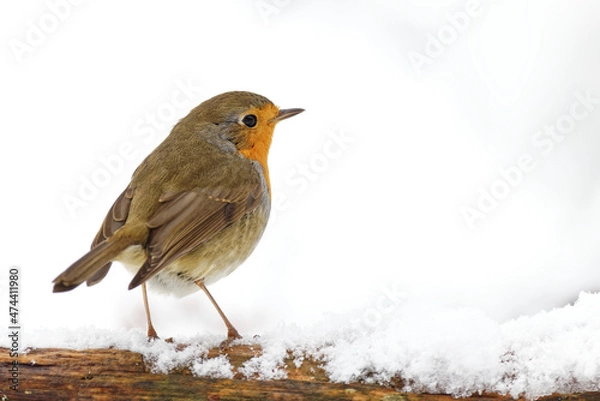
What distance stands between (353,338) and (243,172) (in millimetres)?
1311

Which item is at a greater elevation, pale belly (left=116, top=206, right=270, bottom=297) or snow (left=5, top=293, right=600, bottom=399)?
pale belly (left=116, top=206, right=270, bottom=297)

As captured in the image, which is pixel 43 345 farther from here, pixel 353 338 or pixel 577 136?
pixel 577 136

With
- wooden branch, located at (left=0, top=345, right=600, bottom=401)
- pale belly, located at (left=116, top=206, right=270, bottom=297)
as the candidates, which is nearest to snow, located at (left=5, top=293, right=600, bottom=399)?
wooden branch, located at (left=0, top=345, right=600, bottom=401)

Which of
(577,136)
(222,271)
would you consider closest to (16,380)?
(222,271)

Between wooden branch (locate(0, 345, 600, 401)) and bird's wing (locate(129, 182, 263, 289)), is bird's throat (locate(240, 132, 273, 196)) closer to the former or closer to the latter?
bird's wing (locate(129, 182, 263, 289))

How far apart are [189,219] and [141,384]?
0.96m

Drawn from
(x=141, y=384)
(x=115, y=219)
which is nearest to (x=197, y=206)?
(x=115, y=219)

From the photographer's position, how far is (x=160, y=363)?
10.9 feet

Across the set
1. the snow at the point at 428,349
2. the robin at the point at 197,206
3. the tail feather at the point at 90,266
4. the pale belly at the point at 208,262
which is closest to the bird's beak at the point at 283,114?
the robin at the point at 197,206

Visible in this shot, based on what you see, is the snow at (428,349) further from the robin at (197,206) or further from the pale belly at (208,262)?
the pale belly at (208,262)

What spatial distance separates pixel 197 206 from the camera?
13.2 feet

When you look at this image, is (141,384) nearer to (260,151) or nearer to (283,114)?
(260,151)

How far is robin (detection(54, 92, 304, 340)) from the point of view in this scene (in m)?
3.72

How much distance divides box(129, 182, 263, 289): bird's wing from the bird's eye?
0.37m
